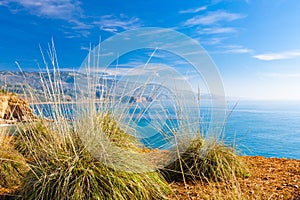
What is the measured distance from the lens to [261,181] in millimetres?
2740

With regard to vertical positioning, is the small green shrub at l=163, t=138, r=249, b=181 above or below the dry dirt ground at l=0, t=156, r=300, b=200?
above

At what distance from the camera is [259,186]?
246cm

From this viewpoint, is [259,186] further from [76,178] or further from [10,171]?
[10,171]

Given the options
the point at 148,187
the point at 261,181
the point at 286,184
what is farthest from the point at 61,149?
the point at 286,184

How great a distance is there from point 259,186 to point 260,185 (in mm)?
125

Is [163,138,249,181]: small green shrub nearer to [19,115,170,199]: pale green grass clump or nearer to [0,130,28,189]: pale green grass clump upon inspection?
[19,115,170,199]: pale green grass clump

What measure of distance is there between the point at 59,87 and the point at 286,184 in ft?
7.73

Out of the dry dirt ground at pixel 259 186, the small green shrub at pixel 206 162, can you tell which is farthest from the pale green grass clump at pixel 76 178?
the small green shrub at pixel 206 162

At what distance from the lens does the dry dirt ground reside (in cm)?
222

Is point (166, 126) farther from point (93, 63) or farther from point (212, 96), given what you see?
point (93, 63)

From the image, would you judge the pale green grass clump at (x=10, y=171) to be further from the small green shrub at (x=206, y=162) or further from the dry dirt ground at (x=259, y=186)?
the small green shrub at (x=206, y=162)

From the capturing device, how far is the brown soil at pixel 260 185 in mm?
2221

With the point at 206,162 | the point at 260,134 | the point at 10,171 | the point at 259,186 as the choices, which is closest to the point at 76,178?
the point at 10,171

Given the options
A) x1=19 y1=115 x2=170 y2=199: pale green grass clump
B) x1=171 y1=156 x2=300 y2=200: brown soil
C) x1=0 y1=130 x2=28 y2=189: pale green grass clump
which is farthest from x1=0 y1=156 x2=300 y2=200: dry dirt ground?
x1=19 y1=115 x2=170 y2=199: pale green grass clump
